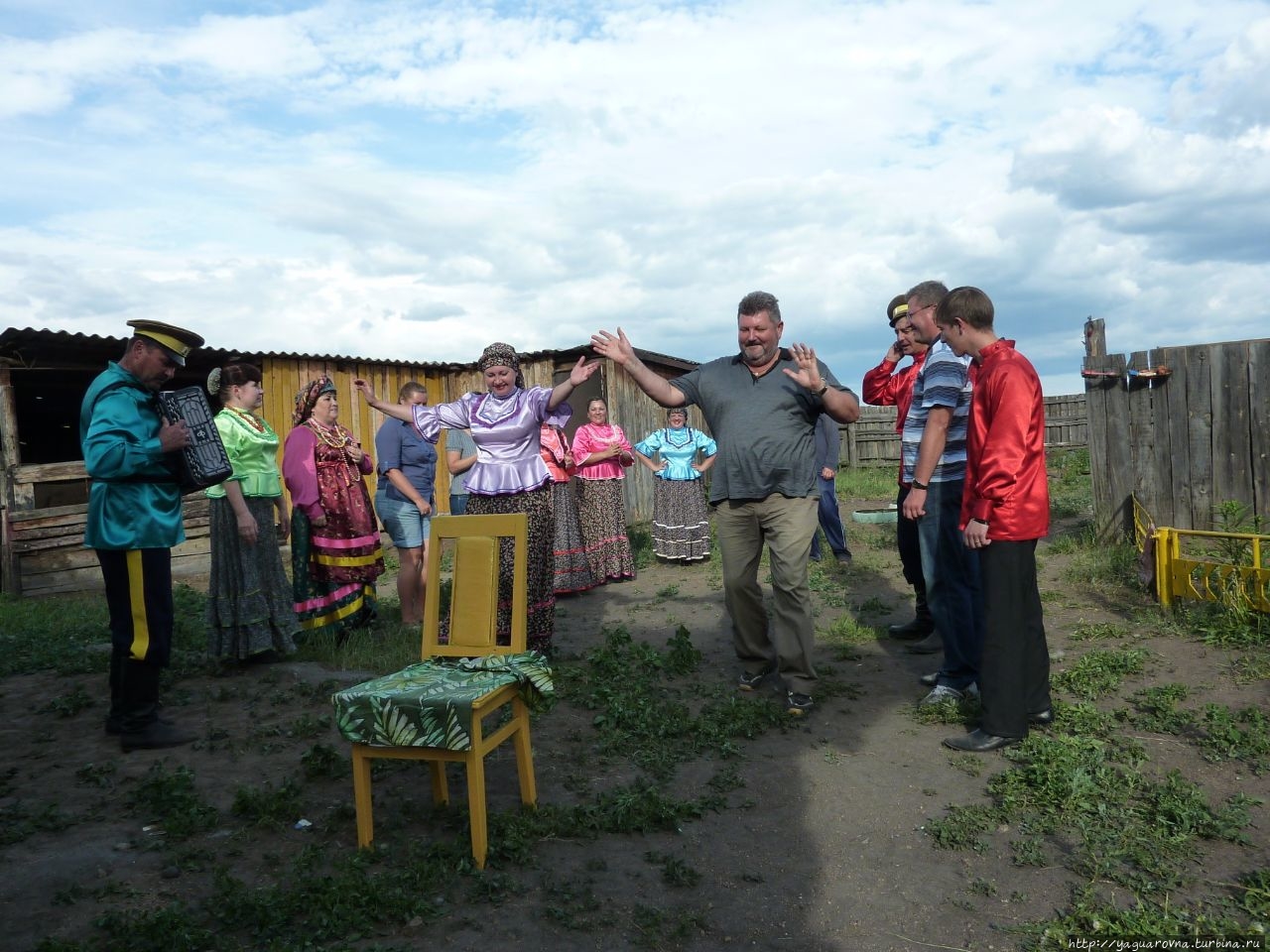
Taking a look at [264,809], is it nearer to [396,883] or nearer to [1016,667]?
[396,883]

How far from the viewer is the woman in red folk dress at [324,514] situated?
631 cm

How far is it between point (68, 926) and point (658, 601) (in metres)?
6.08

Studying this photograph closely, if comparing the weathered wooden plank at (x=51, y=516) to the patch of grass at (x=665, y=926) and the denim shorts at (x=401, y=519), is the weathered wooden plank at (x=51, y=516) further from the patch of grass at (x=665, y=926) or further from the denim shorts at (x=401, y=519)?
the patch of grass at (x=665, y=926)

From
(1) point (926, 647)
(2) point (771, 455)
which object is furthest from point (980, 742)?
(1) point (926, 647)

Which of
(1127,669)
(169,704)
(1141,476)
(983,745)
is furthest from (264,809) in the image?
(1141,476)

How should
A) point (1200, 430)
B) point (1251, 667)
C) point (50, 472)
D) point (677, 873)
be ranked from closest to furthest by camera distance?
point (677, 873)
point (1251, 667)
point (1200, 430)
point (50, 472)

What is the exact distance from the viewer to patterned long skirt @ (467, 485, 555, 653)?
18.5ft

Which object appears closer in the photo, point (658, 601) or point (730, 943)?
point (730, 943)

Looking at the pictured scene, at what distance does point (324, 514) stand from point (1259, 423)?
773 centimetres

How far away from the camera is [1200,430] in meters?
8.07

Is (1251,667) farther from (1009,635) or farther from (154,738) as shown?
(154,738)

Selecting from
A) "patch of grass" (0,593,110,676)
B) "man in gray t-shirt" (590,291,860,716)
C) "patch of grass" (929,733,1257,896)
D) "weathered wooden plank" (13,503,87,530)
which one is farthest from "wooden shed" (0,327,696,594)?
"patch of grass" (929,733,1257,896)

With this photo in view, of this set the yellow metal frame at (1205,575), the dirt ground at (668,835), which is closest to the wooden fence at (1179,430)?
the yellow metal frame at (1205,575)

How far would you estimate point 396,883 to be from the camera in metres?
3.12
